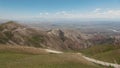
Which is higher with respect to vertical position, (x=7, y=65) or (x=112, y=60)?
(x=7, y=65)

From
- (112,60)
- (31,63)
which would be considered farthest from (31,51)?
(31,63)

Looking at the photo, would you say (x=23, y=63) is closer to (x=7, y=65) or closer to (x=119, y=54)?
(x=7, y=65)

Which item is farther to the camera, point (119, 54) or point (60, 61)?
point (119, 54)

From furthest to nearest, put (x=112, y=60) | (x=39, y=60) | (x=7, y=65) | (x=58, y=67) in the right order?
1. (x=112, y=60)
2. (x=39, y=60)
3. (x=58, y=67)
4. (x=7, y=65)

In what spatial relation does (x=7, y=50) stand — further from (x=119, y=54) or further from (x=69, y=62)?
(x=119, y=54)

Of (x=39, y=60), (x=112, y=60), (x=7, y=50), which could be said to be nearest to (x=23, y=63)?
(x=39, y=60)

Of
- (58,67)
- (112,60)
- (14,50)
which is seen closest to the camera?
(58,67)

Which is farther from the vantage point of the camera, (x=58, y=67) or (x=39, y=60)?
(x=39, y=60)

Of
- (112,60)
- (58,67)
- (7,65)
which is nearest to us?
(7,65)

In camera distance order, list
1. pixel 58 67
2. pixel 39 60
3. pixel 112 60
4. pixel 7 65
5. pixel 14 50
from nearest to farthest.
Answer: pixel 7 65, pixel 58 67, pixel 39 60, pixel 112 60, pixel 14 50
